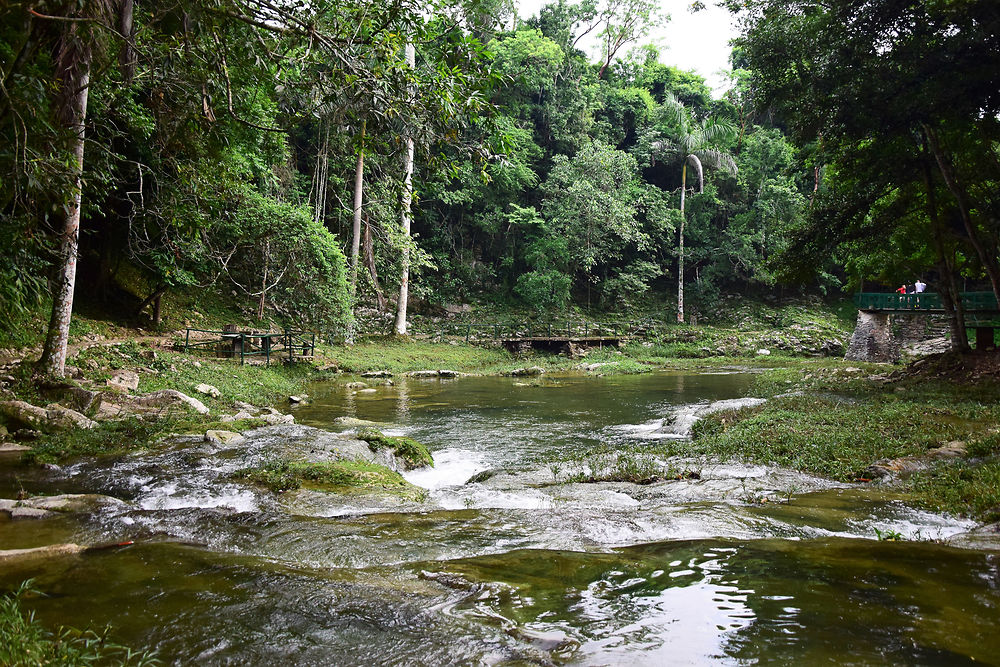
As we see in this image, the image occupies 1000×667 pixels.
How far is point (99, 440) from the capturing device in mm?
7605

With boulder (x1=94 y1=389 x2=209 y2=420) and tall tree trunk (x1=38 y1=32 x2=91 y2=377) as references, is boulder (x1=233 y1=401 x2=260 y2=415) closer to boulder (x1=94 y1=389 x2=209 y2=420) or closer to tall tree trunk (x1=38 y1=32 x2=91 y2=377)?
boulder (x1=94 y1=389 x2=209 y2=420)

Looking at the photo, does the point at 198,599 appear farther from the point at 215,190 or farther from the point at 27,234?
the point at 215,190

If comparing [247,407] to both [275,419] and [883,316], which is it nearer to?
[275,419]

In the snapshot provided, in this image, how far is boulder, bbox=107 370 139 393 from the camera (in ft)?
35.6

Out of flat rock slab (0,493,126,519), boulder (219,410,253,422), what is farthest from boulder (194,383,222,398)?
flat rock slab (0,493,126,519)

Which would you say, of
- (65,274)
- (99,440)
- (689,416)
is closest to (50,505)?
(99,440)

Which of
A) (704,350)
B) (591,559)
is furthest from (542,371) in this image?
(591,559)

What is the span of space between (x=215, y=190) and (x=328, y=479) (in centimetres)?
742

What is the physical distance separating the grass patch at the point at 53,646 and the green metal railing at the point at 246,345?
1411 cm

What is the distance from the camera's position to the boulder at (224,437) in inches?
311

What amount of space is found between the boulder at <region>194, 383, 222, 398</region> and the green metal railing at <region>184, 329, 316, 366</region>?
3740 mm

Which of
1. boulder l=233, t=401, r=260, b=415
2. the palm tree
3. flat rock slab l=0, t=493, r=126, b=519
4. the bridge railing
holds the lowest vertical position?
boulder l=233, t=401, r=260, b=415

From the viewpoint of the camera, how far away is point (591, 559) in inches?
165

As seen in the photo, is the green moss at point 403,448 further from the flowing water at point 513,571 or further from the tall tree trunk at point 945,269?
the tall tree trunk at point 945,269
